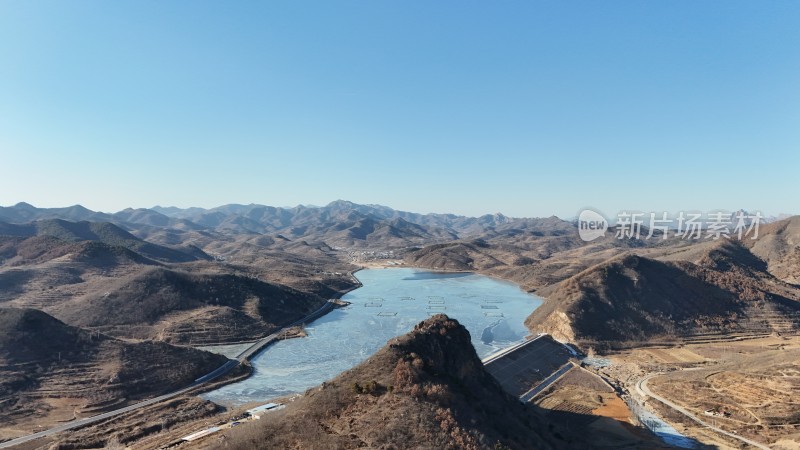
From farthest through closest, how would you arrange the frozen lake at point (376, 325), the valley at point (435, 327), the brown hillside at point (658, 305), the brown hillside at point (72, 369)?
the brown hillside at point (658, 305) < the frozen lake at point (376, 325) < the brown hillside at point (72, 369) < the valley at point (435, 327)

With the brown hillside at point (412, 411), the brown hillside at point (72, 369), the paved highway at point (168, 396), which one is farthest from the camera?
the brown hillside at point (72, 369)

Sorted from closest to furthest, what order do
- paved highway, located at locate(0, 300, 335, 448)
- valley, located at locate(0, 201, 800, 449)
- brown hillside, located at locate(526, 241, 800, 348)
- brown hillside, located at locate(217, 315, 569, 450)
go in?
brown hillside, located at locate(217, 315, 569, 450) < valley, located at locate(0, 201, 800, 449) < paved highway, located at locate(0, 300, 335, 448) < brown hillside, located at locate(526, 241, 800, 348)

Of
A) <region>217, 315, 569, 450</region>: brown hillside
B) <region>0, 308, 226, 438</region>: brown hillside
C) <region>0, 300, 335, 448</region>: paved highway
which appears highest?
Result: <region>217, 315, 569, 450</region>: brown hillside

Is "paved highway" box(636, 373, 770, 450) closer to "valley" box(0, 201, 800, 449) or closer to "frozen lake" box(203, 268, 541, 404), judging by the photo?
"valley" box(0, 201, 800, 449)

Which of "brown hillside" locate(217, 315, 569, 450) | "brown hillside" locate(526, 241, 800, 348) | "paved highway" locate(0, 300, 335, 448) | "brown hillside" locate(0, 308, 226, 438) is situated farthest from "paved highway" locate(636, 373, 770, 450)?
"brown hillside" locate(0, 308, 226, 438)

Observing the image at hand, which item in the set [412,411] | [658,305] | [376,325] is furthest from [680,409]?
[376,325]

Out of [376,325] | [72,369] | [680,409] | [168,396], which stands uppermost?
[72,369]

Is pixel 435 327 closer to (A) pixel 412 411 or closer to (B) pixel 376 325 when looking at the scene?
(A) pixel 412 411

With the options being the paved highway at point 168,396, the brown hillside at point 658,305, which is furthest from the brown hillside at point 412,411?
the brown hillside at point 658,305

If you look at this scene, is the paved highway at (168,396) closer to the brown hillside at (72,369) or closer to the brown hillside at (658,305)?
the brown hillside at (72,369)
